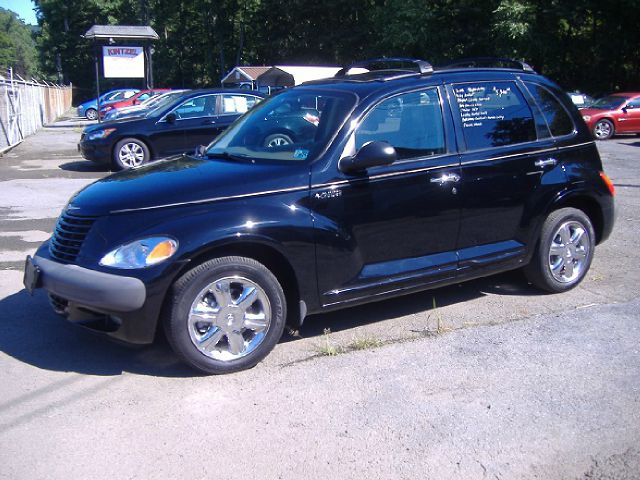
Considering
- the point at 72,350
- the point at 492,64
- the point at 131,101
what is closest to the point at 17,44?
the point at 131,101

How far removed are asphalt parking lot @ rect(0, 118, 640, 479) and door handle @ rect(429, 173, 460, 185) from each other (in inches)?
42.1

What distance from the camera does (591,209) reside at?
19.9 feet

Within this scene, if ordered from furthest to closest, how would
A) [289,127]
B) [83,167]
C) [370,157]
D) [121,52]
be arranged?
1. [121,52]
2. [83,167]
3. [289,127]
4. [370,157]

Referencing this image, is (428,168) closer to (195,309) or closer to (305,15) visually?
(195,309)

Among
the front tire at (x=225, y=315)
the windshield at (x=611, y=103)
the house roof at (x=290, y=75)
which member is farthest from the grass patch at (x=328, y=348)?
the house roof at (x=290, y=75)

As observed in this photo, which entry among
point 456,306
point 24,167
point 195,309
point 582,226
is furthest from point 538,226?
point 24,167

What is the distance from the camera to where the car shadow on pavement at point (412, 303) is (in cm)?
523

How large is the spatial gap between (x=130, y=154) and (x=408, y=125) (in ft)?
31.6

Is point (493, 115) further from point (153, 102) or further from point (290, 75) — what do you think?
point (290, 75)

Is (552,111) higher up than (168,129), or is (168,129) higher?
(552,111)

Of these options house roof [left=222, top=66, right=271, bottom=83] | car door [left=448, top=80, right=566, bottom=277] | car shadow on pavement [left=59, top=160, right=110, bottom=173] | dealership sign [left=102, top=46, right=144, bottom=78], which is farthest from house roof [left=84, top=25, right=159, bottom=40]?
car door [left=448, top=80, right=566, bottom=277]

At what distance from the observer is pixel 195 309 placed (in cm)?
417

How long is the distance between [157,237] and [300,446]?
1.50 metres

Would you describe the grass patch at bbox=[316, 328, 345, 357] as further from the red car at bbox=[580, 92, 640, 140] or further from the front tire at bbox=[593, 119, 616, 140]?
the front tire at bbox=[593, 119, 616, 140]
